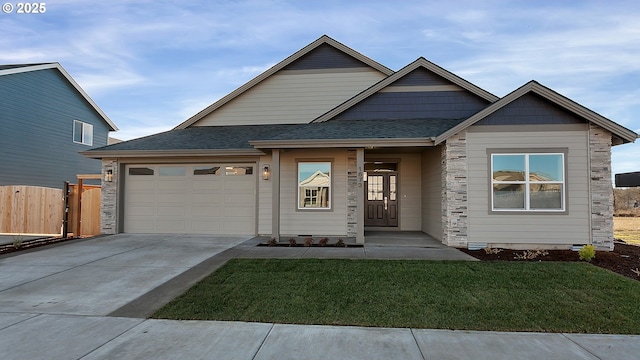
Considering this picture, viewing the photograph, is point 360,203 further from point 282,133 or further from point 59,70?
point 59,70

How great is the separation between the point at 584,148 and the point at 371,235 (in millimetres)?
6069

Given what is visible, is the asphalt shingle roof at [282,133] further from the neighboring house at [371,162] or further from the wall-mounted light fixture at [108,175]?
the wall-mounted light fixture at [108,175]

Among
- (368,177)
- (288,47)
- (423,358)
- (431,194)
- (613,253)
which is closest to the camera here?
(423,358)

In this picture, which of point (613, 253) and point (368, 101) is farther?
point (368, 101)

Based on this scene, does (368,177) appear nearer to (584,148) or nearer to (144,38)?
(584,148)

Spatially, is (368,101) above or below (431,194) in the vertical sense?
above

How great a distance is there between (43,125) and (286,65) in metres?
12.0

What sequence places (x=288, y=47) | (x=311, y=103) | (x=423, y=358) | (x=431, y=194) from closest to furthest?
1. (x=423, y=358)
2. (x=431, y=194)
3. (x=311, y=103)
4. (x=288, y=47)

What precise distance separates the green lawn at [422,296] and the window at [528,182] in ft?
7.16

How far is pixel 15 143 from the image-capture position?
14.5 m

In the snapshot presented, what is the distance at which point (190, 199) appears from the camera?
1101 cm

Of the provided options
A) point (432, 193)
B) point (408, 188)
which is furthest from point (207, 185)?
point (432, 193)

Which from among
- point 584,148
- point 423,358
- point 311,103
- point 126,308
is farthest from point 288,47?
point 423,358

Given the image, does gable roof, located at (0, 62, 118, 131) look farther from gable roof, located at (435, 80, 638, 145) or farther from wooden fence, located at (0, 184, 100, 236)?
gable roof, located at (435, 80, 638, 145)
